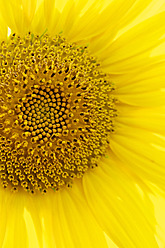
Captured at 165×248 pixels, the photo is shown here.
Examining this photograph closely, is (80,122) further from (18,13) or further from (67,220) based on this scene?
(18,13)

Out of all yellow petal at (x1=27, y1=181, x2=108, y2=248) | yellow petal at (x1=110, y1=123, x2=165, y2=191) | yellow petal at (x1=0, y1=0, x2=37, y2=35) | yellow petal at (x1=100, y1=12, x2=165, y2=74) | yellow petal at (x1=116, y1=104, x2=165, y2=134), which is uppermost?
yellow petal at (x1=0, y1=0, x2=37, y2=35)

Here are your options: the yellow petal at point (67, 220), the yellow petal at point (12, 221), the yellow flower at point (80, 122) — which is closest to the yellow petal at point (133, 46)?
the yellow flower at point (80, 122)

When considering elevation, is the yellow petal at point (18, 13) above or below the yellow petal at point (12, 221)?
above

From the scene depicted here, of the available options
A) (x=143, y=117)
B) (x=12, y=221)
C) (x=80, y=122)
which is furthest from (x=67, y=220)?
(x=143, y=117)

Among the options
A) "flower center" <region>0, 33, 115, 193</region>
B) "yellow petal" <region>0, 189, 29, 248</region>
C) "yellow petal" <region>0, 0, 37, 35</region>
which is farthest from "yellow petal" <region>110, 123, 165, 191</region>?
"yellow petal" <region>0, 0, 37, 35</region>

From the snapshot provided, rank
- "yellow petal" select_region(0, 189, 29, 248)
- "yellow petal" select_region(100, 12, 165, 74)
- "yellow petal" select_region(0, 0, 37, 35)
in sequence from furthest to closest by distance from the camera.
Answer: "yellow petal" select_region(100, 12, 165, 74)
"yellow petal" select_region(0, 0, 37, 35)
"yellow petal" select_region(0, 189, 29, 248)

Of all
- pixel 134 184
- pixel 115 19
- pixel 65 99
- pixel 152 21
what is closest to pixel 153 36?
pixel 152 21

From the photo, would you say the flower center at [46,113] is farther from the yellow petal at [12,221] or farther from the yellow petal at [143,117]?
the yellow petal at [143,117]

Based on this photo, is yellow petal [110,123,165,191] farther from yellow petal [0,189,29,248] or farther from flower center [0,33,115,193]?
yellow petal [0,189,29,248]
